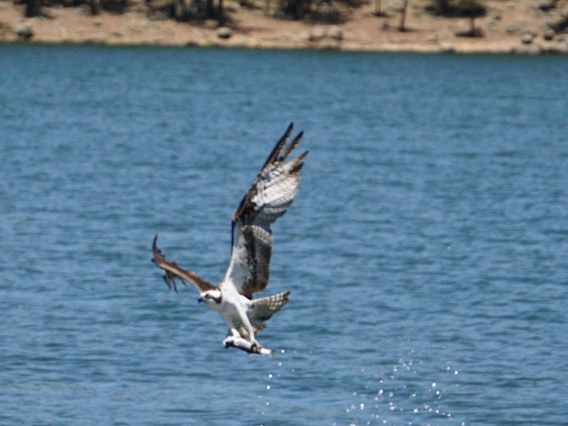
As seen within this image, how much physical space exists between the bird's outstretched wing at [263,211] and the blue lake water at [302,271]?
4168 millimetres

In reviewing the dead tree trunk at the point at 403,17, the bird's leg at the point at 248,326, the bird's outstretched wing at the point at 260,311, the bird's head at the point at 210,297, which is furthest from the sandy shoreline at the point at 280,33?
the bird's head at the point at 210,297

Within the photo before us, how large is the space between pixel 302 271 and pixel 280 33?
73.3m

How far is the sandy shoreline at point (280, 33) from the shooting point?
312ft

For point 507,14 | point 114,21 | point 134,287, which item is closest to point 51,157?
point 134,287

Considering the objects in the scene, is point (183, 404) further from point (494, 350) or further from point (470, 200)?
point (470, 200)

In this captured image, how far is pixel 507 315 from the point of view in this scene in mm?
21281

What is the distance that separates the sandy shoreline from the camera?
312 ft

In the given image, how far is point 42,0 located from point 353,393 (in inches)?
3310

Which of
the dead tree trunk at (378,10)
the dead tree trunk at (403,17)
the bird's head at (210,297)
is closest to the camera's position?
the bird's head at (210,297)

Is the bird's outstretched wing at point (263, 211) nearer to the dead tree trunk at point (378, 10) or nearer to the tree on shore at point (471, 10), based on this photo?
the tree on shore at point (471, 10)

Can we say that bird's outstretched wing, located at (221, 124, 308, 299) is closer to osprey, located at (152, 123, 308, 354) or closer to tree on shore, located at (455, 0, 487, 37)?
osprey, located at (152, 123, 308, 354)


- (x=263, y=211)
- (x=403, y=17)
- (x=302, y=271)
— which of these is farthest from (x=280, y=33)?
(x=263, y=211)

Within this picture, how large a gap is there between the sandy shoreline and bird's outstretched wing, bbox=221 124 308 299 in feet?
274

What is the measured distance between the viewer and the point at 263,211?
40.3 feet
